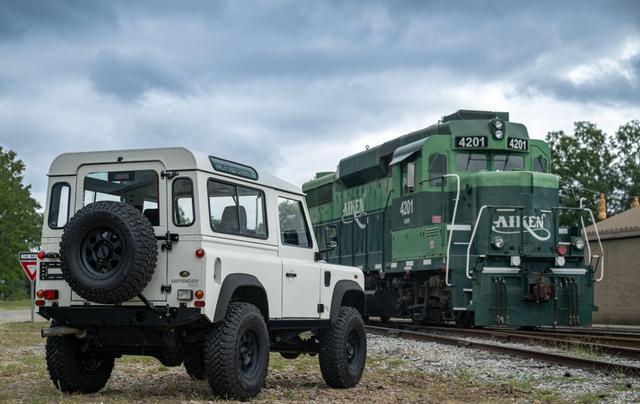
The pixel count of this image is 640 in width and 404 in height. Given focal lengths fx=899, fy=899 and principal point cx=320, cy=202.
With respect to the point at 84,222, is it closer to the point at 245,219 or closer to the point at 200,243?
the point at 200,243

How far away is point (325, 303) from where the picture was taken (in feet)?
32.8

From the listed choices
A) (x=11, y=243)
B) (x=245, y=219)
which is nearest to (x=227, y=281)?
Result: (x=245, y=219)

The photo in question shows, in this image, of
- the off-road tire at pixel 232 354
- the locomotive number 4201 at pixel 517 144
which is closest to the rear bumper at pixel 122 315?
the off-road tire at pixel 232 354

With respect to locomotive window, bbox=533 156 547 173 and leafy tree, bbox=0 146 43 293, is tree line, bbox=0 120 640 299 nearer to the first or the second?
leafy tree, bbox=0 146 43 293

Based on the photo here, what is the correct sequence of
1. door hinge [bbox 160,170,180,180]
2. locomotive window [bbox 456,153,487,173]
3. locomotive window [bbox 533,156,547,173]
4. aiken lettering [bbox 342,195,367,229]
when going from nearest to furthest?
door hinge [bbox 160,170,180,180] → locomotive window [bbox 456,153,487,173] → locomotive window [bbox 533,156,547,173] → aiken lettering [bbox 342,195,367,229]

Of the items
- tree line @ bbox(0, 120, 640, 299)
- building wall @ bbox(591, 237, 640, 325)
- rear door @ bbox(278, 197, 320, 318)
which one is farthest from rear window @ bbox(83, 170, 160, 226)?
tree line @ bbox(0, 120, 640, 299)

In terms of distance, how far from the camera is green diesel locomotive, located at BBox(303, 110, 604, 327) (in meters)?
18.1

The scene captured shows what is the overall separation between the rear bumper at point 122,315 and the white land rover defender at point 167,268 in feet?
0.03

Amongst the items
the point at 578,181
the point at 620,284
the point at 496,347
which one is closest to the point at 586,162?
the point at 578,181

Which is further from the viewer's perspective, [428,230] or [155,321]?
[428,230]

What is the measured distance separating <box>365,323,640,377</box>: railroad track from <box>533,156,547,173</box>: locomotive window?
4001 millimetres

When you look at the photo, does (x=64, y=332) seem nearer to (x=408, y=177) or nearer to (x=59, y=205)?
(x=59, y=205)

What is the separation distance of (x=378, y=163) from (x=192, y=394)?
13646 mm

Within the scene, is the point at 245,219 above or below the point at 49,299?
above
